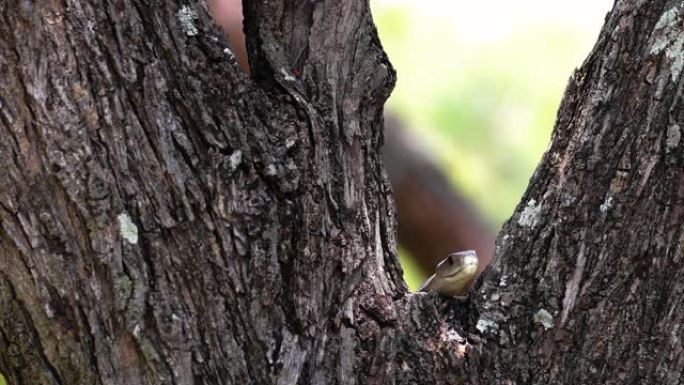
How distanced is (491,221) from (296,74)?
1.72 meters

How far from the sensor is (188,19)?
200 centimetres

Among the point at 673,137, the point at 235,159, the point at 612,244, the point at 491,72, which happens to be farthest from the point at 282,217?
the point at 491,72

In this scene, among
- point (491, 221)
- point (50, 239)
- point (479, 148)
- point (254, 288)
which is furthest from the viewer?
point (479, 148)

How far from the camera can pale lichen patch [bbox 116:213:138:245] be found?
1.85 m

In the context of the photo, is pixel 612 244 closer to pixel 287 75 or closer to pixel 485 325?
pixel 485 325

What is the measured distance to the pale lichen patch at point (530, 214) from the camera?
217 cm

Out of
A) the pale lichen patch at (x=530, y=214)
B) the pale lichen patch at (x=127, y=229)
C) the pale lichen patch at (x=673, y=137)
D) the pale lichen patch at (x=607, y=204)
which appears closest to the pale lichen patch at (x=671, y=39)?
the pale lichen patch at (x=673, y=137)

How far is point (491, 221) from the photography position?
3.71 meters

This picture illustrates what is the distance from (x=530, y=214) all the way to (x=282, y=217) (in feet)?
1.83

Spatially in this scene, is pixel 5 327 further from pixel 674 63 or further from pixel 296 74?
pixel 674 63

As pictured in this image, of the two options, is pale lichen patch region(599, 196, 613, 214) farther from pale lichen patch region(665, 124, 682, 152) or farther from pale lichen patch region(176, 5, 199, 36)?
pale lichen patch region(176, 5, 199, 36)

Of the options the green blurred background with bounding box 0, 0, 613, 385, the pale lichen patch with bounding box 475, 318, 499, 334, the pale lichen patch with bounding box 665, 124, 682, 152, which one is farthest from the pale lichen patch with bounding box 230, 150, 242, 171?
the green blurred background with bounding box 0, 0, 613, 385

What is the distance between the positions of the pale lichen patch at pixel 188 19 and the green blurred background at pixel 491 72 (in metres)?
3.86

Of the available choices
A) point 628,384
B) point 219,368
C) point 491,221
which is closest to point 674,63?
point 628,384
